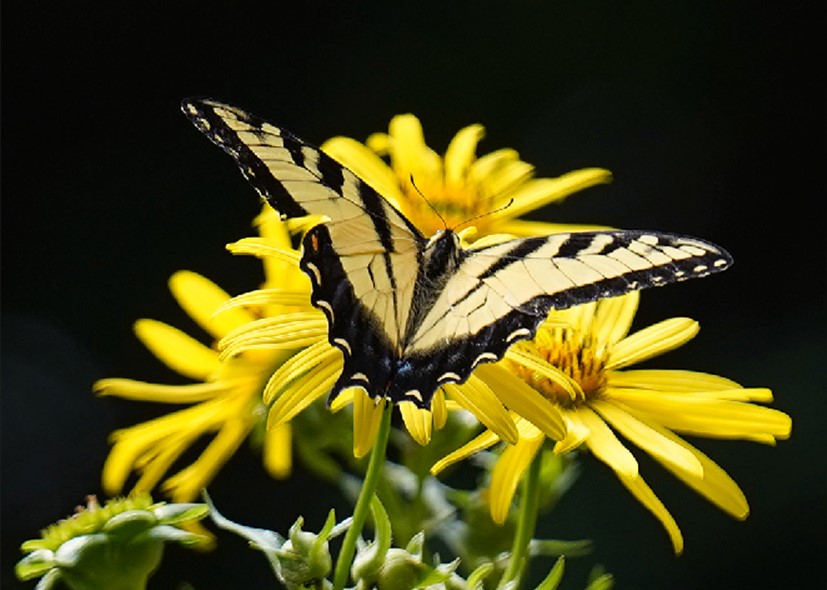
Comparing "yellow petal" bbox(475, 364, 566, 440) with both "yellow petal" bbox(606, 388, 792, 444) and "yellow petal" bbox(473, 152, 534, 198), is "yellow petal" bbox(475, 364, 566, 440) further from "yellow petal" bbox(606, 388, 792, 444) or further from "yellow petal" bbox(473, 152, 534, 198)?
"yellow petal" bbox(473, 152, 534, 198)

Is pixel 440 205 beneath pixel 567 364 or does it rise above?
above

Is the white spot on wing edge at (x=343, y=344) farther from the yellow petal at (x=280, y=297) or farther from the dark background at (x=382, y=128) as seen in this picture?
the dark background at (x=382, y=128)

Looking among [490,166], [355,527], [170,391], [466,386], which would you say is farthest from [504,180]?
[355,527]

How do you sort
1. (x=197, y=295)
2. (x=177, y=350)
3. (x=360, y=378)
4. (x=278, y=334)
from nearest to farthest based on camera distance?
1. (x=360, y=378)
2. (x=278, y=334)
3. (x=177, y=350)
4. (x=197, y=295)

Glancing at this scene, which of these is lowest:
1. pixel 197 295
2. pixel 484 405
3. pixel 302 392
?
pixel 484 405

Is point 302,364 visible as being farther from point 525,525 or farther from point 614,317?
point 614,317

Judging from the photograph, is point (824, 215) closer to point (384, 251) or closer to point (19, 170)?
point (19, 170)

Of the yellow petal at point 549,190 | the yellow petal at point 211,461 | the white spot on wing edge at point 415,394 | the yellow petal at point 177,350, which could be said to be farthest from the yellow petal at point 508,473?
the yellow petal at point 549,190
